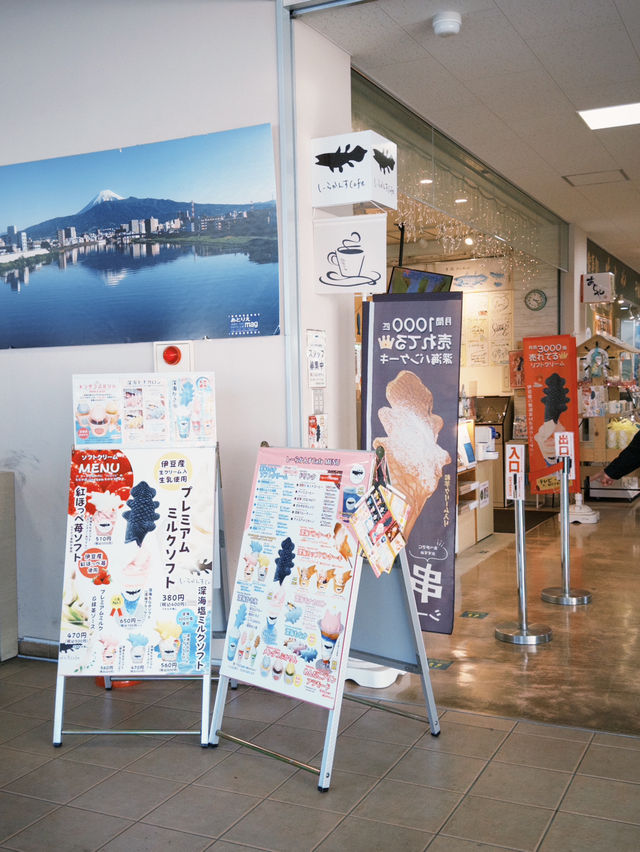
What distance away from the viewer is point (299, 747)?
3.29 metres

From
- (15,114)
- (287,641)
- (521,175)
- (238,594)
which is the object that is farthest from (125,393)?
(521,175)

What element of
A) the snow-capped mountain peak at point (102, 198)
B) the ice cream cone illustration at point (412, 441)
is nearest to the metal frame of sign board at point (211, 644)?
the ice cream cone illustration at point (412, 441)

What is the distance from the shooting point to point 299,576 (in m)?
3.19

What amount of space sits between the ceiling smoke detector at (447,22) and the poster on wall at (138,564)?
236cm

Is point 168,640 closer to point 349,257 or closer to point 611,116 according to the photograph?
point 349,257

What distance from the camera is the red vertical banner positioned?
8.12 meters

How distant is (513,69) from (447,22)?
3.10 feet

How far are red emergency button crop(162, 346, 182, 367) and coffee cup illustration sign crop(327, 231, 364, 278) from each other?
2.87 ft

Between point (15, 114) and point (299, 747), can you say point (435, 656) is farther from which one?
point (15, 114)

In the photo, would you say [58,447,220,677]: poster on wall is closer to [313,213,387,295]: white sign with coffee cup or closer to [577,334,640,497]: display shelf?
[313,213,387,295]: white sign with coffee cup

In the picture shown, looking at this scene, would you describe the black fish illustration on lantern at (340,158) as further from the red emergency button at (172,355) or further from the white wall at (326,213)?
the red emergency button at (172,355)

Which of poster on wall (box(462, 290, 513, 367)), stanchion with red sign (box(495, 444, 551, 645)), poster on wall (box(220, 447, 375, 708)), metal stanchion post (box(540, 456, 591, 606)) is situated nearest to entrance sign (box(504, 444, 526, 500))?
stanchion with red sign (box(495, 444, 551, 645))

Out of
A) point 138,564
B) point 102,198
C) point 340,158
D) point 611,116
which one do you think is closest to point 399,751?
point 138,564

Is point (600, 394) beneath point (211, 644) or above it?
above
